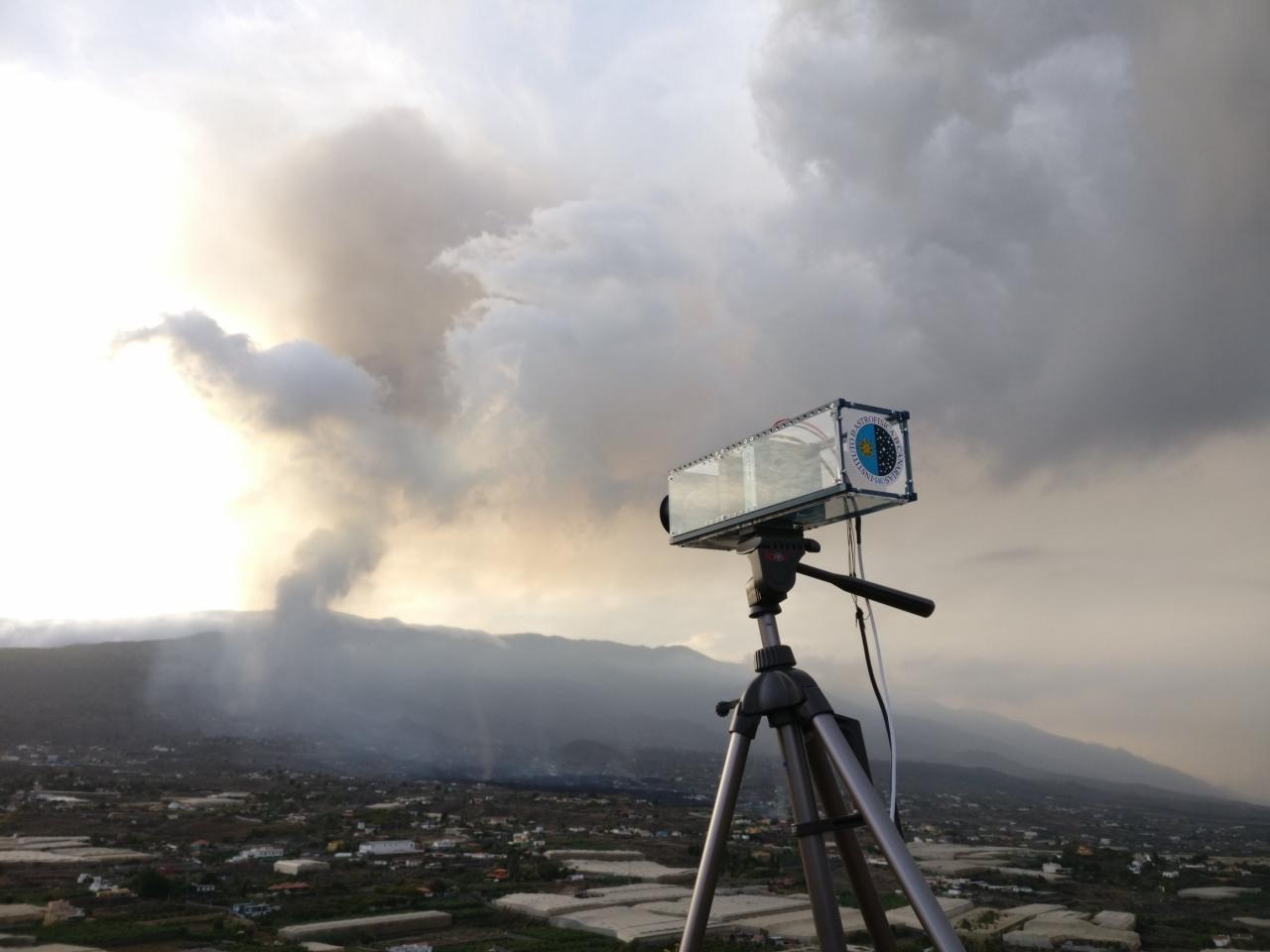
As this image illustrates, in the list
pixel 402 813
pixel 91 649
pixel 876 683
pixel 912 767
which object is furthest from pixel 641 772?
pixel 876 683

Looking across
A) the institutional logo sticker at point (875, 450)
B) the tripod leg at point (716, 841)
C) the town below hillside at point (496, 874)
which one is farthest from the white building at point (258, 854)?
the institutional logo sticker at point (875, 450)

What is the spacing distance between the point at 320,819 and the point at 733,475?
185ft

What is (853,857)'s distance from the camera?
4.17 m

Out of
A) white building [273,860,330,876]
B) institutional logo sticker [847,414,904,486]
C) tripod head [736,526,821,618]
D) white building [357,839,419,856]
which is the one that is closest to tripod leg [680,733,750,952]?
tripod head [736,526,821,618]

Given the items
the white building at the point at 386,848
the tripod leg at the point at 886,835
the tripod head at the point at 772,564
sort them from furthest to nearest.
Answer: the white building at the point at 386,848
the tripod head at the point at 772,564
the tripod leg at the point at 886,835

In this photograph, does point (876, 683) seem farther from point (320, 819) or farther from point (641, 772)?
point (641, 772)

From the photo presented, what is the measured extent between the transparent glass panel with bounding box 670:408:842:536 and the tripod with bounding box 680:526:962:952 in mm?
223

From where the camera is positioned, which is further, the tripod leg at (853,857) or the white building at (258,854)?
the white building at (258,854)

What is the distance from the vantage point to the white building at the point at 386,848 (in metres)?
38.7

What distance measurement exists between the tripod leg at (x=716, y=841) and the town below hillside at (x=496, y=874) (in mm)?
17200

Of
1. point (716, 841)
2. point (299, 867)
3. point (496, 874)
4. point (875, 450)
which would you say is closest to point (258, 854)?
point (299, 867)

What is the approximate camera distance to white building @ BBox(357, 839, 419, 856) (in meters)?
38.7

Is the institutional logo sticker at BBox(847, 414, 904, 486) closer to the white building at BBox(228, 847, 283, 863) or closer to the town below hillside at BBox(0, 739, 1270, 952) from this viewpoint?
the town below hillside at BBox(0, 739, 1270, 952)

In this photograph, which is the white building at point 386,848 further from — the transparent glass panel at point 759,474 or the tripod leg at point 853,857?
the tripod leg at point 853,857
